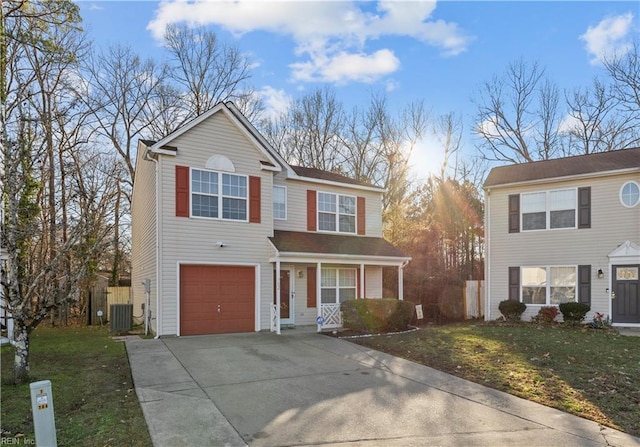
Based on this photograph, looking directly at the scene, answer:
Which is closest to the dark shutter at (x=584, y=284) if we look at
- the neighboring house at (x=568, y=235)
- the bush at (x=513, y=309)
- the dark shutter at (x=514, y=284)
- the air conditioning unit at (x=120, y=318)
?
the neighboring house at (x=568, y=235)

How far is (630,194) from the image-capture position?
581 inches

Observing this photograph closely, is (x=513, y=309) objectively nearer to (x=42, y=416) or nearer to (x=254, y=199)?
(x=254, y=199)

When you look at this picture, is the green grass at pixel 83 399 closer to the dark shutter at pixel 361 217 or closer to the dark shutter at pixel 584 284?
the dark shutter at pixel 361 217

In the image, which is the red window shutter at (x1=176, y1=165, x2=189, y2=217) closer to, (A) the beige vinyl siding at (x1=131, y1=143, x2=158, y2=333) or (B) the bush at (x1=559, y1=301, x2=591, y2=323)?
(A) the beige vinyl siding at (x1=131, y1=143, x2=158, y2=333)

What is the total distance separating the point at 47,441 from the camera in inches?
168

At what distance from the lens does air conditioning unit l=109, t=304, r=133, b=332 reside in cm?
1378

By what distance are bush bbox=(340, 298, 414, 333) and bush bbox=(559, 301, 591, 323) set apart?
19.2 feet

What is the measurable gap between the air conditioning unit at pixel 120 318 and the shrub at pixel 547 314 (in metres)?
14.6

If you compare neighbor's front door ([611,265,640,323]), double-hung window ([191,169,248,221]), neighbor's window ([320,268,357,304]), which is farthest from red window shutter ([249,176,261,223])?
neighbor's front door ([611,265,640,323])

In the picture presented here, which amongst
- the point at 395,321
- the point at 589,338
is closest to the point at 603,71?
the point at 589,338

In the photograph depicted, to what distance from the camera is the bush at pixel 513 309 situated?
16097mm

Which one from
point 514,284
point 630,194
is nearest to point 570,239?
point 630,194

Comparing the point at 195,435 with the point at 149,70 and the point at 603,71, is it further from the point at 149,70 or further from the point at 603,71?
the point at 603,71

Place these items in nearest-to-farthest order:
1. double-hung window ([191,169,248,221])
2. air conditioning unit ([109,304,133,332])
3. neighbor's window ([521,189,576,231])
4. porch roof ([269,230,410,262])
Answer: double-hung window ([191,169,248,221]) < air conditioning unit ([109,304,133,332]) < porch roof ([269,230,410,262]) < neighbor's window ([521,189,576,231])
